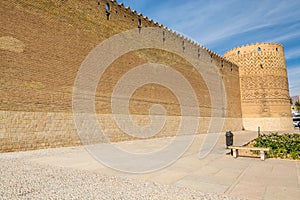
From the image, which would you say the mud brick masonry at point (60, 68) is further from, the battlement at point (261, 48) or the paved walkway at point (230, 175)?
the battlement at point (261, 48)

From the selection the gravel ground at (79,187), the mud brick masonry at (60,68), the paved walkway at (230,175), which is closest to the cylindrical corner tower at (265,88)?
the mud brick masonry at (60,68)

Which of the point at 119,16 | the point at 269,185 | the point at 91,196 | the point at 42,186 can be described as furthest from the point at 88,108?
the point at 269,185

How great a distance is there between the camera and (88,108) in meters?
10.2

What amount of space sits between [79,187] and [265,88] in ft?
71.1

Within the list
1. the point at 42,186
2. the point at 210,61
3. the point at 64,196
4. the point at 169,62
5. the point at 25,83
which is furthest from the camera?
the point at 210,61

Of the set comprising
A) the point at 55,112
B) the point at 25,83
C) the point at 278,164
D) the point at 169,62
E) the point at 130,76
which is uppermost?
the point at 169,62

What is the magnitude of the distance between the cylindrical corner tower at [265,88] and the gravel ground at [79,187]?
20.4 metres

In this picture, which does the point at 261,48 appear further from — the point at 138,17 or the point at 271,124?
the point at 138,17

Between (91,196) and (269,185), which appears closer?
(91,196)

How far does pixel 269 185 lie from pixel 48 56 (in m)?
8.36

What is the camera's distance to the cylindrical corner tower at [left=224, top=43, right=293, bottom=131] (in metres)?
21.6

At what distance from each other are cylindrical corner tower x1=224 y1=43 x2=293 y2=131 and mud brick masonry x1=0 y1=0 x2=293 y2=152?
6.95 metres

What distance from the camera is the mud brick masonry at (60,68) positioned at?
796cm

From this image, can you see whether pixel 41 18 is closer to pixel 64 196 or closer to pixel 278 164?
pixel 64 196
